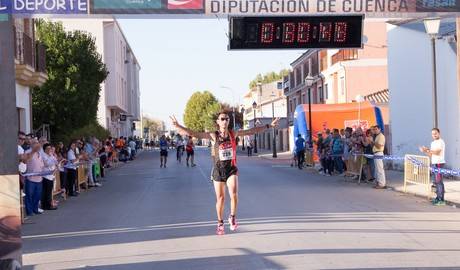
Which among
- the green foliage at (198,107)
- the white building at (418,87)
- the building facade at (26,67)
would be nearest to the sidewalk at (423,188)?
the white building at (418,87)

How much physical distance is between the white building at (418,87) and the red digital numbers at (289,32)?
1075 cm

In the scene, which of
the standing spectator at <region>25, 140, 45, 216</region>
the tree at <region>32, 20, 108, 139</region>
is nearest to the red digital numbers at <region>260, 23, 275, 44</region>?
the standing spectator at <region>25, 140, 45, 216</region>

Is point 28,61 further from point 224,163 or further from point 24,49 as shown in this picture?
point 224,163

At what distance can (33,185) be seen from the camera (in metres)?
15.3

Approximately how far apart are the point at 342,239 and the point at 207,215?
3874mm

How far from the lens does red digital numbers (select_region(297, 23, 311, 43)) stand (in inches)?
483

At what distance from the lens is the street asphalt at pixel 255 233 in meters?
8.52

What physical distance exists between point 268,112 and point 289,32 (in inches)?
3052

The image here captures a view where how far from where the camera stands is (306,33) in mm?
12477

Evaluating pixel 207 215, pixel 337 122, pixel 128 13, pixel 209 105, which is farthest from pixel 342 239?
pixel 209 105

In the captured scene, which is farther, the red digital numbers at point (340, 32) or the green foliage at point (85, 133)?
the green foliage at point (85, 133)

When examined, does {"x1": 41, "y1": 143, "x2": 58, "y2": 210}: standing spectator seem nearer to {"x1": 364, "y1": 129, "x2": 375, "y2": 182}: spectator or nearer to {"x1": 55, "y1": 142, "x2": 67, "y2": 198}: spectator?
{"x1": 55, "y1": 142, "x2": 67, "y2": 198}: spectator

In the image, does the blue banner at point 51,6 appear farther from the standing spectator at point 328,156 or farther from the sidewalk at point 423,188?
the standing spectator at point 328,156

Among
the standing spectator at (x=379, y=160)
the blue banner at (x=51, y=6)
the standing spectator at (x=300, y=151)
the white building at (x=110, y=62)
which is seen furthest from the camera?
the white building at (x=110, y=62)
